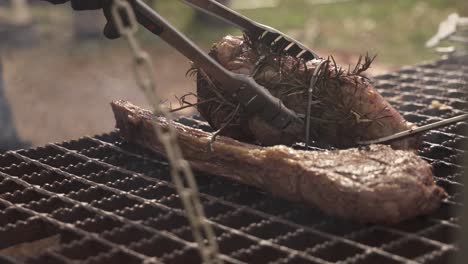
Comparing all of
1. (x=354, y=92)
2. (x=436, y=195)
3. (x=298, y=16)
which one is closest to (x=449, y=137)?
(x=354, y=92)

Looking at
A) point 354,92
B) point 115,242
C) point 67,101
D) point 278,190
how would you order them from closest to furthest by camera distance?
1. point 115,242
2. point 278,190
3. point 354,92
4. point 67,101

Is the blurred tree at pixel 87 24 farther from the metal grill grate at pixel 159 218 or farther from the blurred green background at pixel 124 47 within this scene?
the metal grill grate at pixel 159 218

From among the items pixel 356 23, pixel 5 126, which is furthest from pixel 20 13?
pixel 5 126

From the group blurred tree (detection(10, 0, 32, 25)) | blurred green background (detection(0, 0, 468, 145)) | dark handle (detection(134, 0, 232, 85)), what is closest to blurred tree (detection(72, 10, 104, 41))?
blurred green background (detection(0, 0, 468, 145))

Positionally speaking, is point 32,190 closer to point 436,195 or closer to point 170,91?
point 436,195

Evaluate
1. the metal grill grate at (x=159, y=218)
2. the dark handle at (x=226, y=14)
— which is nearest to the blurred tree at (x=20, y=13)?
the metal grill grate at (x=159, y=218)

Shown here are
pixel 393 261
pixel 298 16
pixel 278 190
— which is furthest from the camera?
pixel 298 16
